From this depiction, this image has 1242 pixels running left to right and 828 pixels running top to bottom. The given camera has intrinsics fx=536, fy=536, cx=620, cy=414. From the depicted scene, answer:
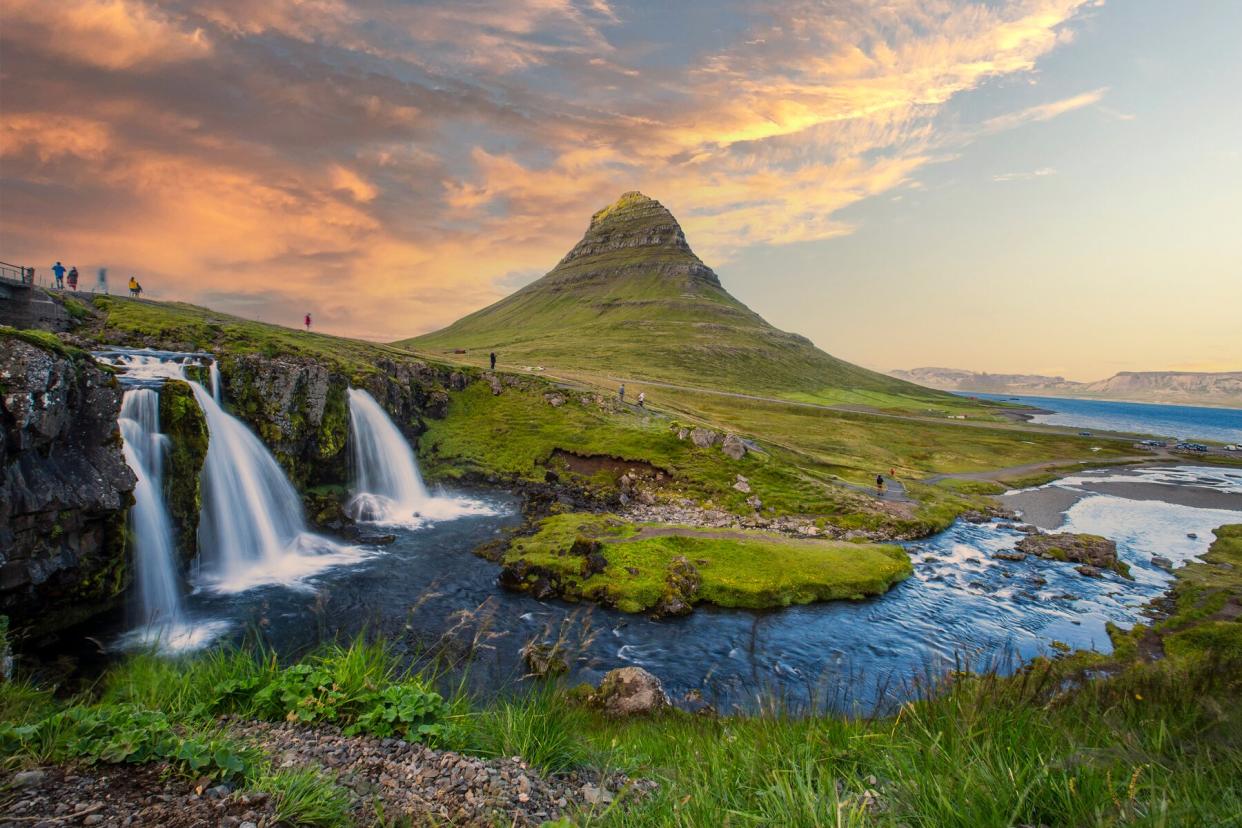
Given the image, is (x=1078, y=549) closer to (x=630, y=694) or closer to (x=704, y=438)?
(x=704, y=438)

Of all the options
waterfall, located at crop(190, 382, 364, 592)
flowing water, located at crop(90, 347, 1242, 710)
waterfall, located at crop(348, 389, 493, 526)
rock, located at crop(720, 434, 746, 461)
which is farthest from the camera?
rock, located at crop(720, 434, 746, 461)

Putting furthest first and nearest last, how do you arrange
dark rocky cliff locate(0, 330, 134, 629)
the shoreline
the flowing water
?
the shoreline → the flowing water → dark rocky cliff locate(0, 330, 134, 629)

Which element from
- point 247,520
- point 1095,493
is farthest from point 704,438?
point 1095,493

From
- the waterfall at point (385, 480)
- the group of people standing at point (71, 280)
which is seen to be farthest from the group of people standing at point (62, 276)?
the waterfall at point (385, 480)

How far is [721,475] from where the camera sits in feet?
176

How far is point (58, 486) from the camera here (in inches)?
841

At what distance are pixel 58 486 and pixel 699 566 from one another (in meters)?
29.8

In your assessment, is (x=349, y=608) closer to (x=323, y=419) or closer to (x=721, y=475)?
(x=323, y=419)

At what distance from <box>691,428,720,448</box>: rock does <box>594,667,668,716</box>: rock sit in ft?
133

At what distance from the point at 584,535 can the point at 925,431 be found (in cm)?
11355

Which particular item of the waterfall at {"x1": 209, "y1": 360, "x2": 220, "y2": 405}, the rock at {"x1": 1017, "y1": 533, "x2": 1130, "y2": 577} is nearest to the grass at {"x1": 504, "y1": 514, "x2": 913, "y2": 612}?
the rock at {"x1": 1017, "y1": 533, "x2": 1130, "y2": 577}

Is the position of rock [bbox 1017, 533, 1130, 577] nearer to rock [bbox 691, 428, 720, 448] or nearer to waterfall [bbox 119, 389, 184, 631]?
rock [bbox 691, 428, 720, 448]

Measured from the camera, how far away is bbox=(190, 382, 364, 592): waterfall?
30.0m

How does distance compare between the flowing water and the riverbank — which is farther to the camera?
the flowing water
